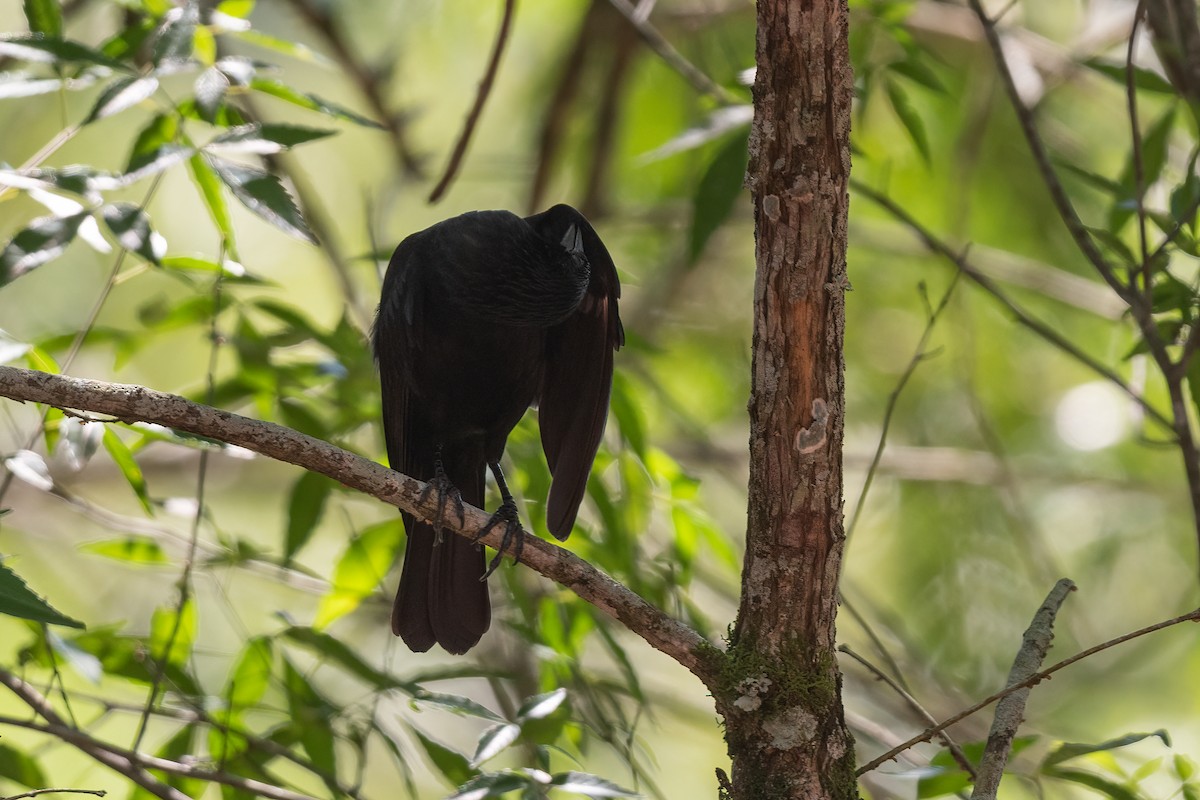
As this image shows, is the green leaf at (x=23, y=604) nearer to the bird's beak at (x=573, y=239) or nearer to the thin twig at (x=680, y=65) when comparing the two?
the bird's beak at (x=573, y=239)

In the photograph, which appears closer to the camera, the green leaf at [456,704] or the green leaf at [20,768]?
the green leaf at [456,704]

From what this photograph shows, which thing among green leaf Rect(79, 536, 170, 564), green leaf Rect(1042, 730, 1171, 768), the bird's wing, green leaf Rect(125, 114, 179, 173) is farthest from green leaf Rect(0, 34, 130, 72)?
green leaf Rect(1042, 730, 1171, 768)

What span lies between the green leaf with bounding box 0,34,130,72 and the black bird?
1.14 meters

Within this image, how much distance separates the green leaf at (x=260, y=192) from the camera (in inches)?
102

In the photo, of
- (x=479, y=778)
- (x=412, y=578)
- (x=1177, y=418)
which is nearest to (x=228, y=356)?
(x=412, y=578)

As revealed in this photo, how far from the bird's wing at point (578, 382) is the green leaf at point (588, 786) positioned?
1028 millimetres

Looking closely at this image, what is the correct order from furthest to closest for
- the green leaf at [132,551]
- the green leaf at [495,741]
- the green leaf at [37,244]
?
the green leaf at [132,551] < the green leaf at [37,244] < the green leaf at [495,741]

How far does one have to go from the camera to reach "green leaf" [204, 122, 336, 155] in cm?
265

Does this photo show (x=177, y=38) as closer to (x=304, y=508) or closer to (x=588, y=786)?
(x=304, y=508)

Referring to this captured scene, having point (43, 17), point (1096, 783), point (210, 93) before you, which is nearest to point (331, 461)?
point (210, 93)

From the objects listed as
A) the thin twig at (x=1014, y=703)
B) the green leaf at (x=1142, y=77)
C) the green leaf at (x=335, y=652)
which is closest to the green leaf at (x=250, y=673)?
the green leaf at (x=335, y=652)

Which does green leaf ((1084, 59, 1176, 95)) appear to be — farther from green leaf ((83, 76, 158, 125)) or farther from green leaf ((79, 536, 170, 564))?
green leaf ((79, 536, 170, 564))

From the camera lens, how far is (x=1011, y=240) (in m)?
6.22

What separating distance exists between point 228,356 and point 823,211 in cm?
541
